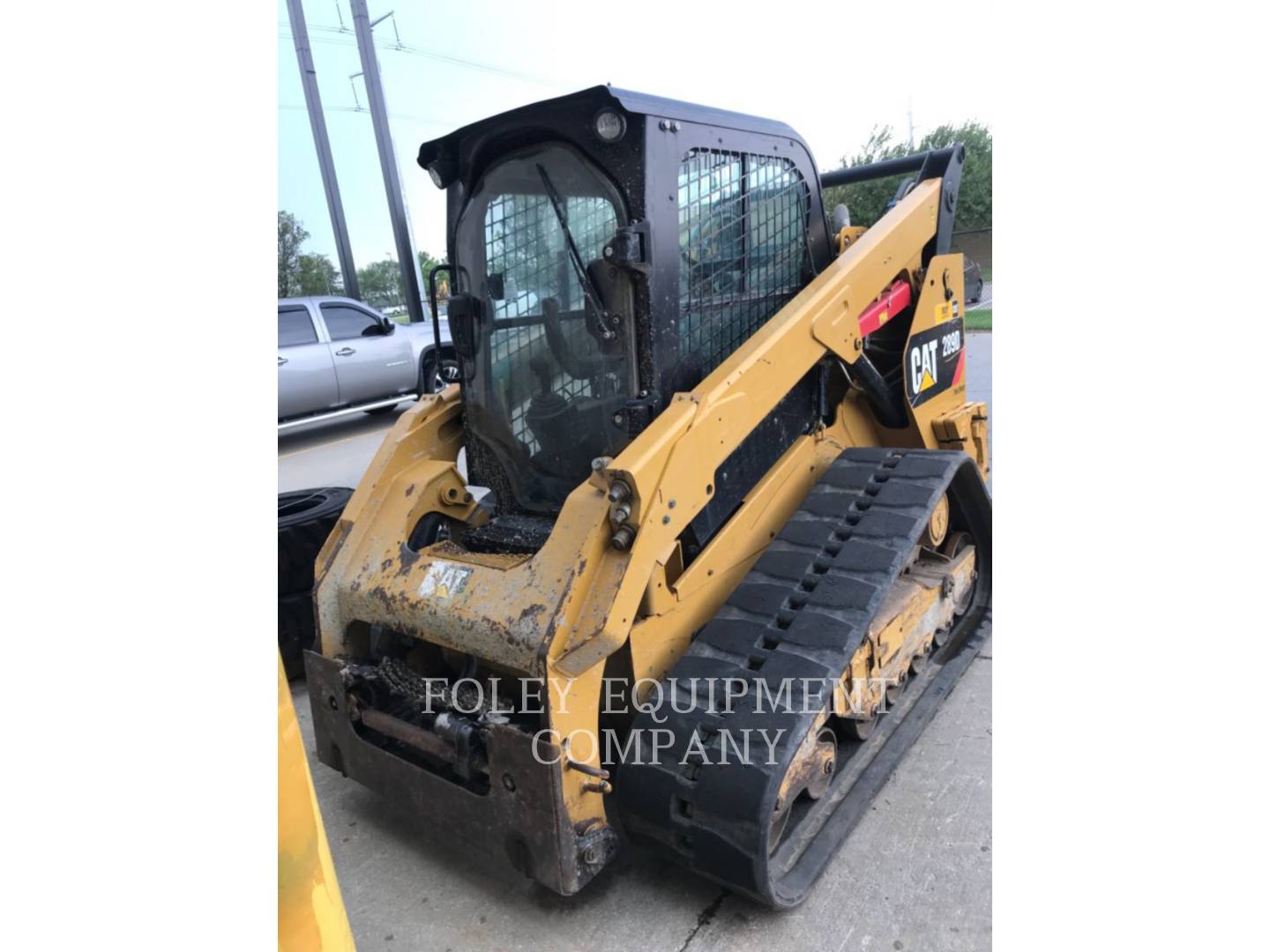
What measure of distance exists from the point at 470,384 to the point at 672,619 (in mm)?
1323

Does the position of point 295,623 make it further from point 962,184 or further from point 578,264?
point 962,184

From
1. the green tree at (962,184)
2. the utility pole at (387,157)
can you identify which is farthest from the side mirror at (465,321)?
the green tree at (962,184)

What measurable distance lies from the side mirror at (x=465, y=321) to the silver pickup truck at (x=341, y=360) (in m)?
6.35

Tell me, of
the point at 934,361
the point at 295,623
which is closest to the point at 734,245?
the point at 934,361

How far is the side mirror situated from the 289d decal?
1.98 meters

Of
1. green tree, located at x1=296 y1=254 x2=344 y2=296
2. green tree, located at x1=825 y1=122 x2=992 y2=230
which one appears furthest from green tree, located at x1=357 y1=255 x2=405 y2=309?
green tree, located at x1=825 y1=122 x2=992 y2=230

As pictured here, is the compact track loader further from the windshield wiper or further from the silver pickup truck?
the silver pickup truck

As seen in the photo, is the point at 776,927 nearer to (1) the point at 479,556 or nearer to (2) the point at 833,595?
(2) the point at 833,595

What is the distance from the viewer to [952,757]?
311cm

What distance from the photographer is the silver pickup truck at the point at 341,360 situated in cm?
1006

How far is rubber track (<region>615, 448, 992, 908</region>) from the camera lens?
231cm

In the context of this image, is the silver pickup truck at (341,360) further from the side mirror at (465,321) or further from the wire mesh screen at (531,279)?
the wire mesh screen at (531,279)

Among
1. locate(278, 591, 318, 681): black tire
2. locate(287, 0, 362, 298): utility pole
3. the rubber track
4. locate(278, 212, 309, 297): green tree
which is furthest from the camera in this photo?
locate(278, 212, 309, 297): green tree

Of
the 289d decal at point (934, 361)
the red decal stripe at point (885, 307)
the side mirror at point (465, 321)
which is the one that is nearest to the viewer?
the side mirror at point (465, 321)
